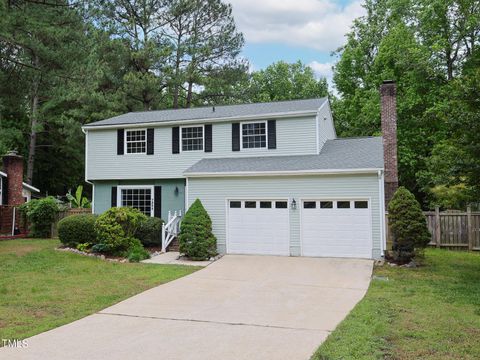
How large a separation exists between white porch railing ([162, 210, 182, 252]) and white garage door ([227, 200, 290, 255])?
7.91ft

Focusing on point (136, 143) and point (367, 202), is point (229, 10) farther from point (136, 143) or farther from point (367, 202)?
point (367, 202)

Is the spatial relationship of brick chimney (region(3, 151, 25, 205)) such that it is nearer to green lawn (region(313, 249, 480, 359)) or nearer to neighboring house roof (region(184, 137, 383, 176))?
neighboring house roof (region(184, 137, 383, 176))

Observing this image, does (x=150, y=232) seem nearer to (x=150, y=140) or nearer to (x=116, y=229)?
(x=116, y=229)

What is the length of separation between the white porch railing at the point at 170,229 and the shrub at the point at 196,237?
168 centimetres

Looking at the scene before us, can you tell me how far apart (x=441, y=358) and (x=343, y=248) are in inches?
337

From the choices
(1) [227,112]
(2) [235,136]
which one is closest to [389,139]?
(2) [235,136]

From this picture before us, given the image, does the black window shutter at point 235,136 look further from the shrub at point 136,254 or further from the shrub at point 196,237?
the shrub at point 136,254

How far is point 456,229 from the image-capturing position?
1573 cm

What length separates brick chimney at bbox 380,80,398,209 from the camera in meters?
15.4

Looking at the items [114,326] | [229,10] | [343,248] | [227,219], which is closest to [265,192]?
[227,219]

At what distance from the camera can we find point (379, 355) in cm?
518

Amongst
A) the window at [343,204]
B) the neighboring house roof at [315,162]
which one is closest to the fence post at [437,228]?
the neighboring house roof at [315,162]

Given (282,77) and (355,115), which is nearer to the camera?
(355,115)

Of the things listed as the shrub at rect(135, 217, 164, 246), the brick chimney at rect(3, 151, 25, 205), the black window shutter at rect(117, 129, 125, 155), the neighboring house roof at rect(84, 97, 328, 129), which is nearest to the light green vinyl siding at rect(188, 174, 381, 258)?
the shrub at rect(135, 217, 164, 246)
